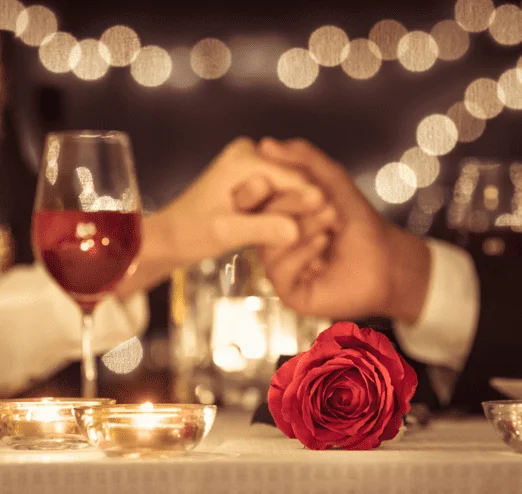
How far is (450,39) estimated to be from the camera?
4137 mm

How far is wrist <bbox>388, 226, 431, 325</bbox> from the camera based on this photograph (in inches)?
61.9

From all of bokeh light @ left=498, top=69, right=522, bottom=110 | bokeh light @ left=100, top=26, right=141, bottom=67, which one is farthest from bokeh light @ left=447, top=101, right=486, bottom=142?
bokeh light @ left=100, top=26, right=141, bottom=67

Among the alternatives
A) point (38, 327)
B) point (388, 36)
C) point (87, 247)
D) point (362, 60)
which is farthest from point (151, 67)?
point (87, 247)

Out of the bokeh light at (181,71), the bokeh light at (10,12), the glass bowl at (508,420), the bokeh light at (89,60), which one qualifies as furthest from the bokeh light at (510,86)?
the glass bowl at (508,420)

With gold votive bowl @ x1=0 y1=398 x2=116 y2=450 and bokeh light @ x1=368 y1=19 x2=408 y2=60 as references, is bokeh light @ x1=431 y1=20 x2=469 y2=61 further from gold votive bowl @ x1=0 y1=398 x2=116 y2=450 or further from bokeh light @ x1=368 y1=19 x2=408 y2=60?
gold votive bowl @ x1=0 y1=398 x2=116 y2=450

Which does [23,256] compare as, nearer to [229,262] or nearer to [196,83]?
[229,262]

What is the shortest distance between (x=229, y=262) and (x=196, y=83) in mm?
2895

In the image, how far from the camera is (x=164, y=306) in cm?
348

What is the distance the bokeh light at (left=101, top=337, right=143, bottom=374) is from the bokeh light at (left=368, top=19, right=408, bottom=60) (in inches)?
64.0

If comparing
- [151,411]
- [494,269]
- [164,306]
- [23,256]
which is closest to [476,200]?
[494,269]

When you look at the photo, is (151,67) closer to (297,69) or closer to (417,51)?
(297,69)

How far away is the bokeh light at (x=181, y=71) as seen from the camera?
4.10m

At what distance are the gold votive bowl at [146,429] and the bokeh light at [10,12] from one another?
3.52m

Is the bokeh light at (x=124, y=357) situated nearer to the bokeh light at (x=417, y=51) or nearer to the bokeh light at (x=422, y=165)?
the bokeh light at (x=422, y=165)
